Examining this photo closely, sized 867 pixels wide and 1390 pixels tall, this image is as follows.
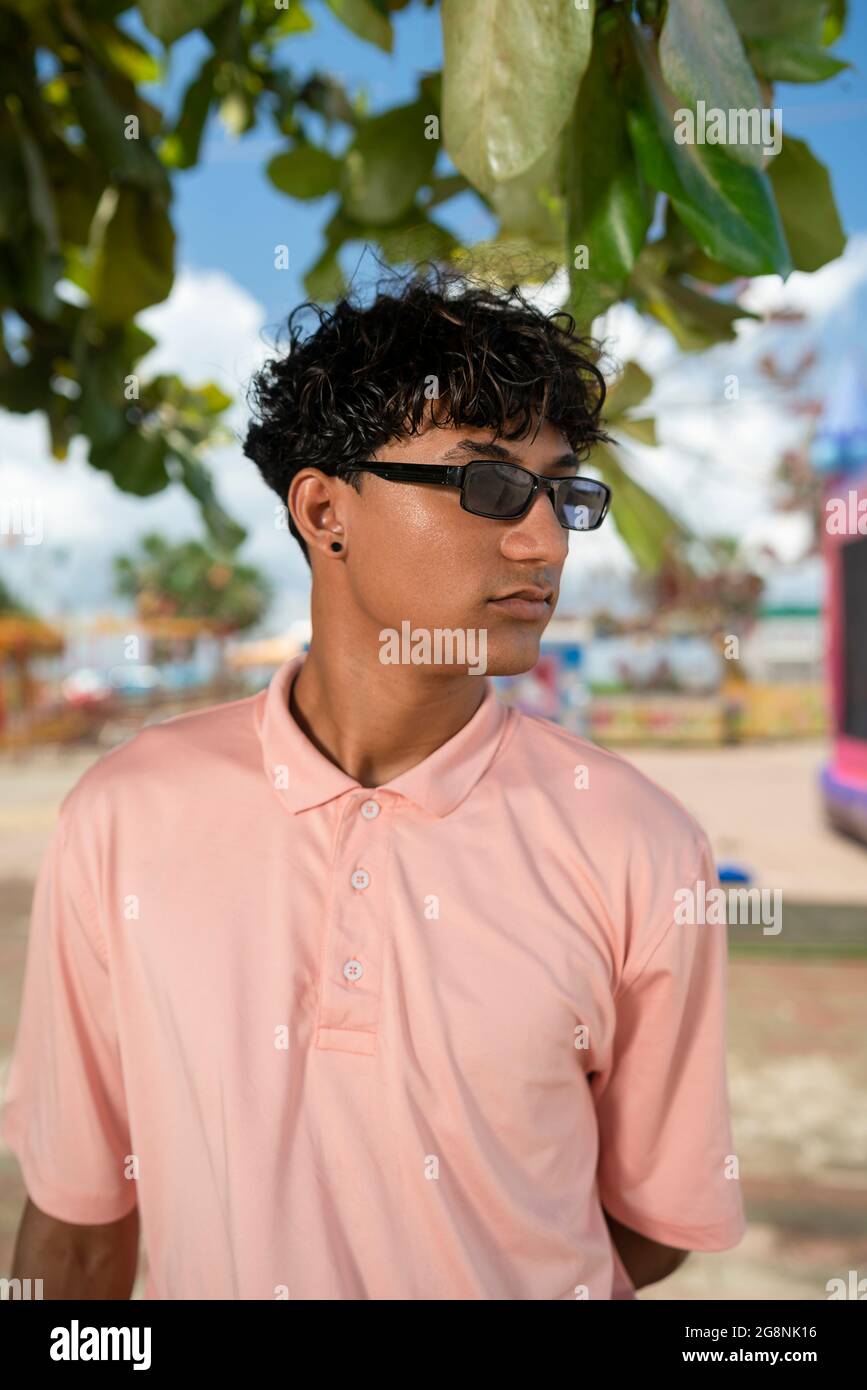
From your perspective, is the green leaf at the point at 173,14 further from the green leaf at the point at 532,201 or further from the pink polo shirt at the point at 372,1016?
the pink polo shirt at the point at 372,1016

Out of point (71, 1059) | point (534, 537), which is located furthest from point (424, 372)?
point (71, 1059)

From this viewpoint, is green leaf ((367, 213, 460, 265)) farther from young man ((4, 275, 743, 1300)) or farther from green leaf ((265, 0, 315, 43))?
green leaf ((265, 0, 315, 43))

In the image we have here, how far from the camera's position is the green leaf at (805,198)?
120 centimetres

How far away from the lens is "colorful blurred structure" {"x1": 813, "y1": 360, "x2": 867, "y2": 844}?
9711 mm

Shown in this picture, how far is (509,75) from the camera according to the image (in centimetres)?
86

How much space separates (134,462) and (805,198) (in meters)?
1.50

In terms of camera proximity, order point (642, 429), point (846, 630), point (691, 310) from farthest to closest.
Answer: point (846, 630)
point (642, 429)
point (691, 310)

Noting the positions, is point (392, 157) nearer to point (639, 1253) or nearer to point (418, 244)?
point (418, 244)

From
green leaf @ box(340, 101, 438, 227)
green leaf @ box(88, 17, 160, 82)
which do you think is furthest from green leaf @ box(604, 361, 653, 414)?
green leaf @ box(88, 17, 160, 82)

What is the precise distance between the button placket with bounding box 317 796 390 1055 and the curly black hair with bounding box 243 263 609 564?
41 cm

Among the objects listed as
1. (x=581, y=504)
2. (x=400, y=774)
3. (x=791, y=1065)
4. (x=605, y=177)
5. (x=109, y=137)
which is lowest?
(x=791, y=1065)

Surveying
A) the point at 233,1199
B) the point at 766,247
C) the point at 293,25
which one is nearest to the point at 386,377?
the point at 766,247

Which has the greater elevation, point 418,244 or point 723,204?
point 418,244

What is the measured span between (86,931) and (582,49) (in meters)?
1.07
